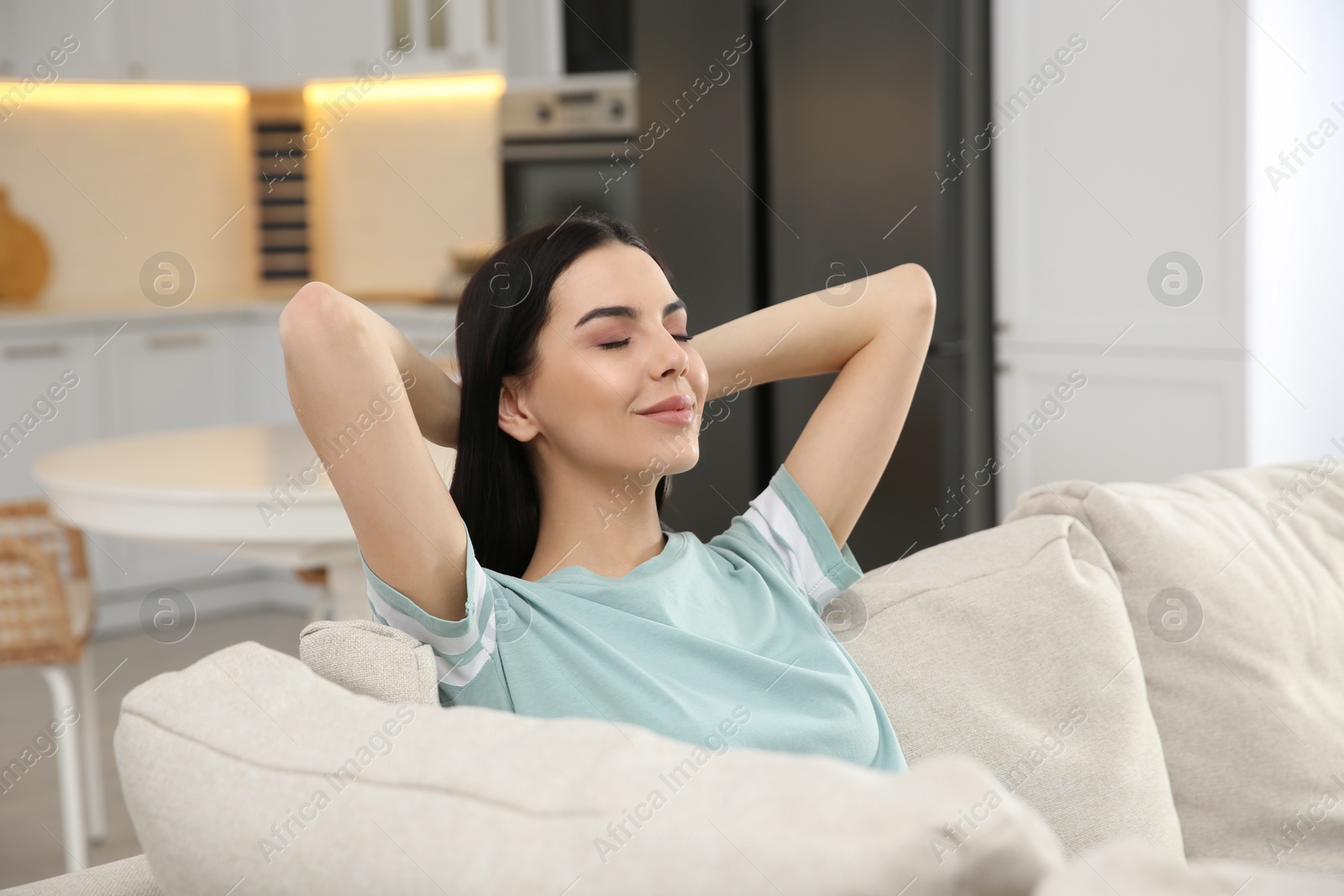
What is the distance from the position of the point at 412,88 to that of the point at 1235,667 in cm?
408

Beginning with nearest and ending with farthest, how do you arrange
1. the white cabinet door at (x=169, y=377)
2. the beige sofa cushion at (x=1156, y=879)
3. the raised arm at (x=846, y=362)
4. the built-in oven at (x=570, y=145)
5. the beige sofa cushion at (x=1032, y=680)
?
the beige sofa cushion at (x=1156, y=879)
the beige sofa cushion at (x=1032, y=680)
the raised arm at (x=846, y=362)
the built-in oven at (x=570, y=145)
the white cabinet door at (x=169, y=377)

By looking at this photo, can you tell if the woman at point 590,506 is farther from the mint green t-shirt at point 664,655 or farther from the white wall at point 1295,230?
the white wall at point 1295,230

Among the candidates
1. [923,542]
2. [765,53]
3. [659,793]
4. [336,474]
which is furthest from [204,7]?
[659,793]

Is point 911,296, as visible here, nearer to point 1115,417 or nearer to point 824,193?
point 1115,417

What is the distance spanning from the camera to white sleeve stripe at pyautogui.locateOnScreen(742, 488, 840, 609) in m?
1.34

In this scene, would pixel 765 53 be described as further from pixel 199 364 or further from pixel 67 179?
pixel 67 179

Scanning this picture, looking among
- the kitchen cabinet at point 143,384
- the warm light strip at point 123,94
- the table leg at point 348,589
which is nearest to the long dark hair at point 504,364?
the table leg at point 348,589

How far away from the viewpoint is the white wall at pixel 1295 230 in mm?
2705

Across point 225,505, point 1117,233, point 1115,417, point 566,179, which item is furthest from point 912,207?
point 225,505

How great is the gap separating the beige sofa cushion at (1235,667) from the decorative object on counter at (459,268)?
3.05 metres

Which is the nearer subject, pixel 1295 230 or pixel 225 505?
pixel 225 505

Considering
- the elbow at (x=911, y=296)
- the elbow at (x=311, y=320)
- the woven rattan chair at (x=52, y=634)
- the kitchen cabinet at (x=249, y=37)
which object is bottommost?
the woven rattan chair at (x=52, y=634)

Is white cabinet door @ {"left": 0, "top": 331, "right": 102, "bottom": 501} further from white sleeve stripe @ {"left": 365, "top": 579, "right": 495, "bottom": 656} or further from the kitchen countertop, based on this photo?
white sleeve stripe @ {"left": 365, "top": 579, "right": 495, "bottom": 656}

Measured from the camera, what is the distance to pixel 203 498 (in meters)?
2.04
